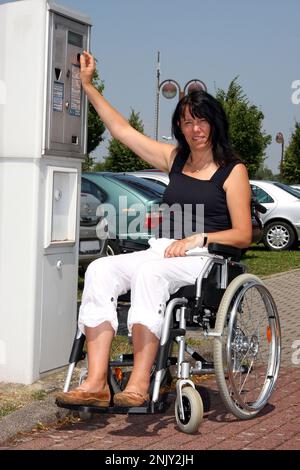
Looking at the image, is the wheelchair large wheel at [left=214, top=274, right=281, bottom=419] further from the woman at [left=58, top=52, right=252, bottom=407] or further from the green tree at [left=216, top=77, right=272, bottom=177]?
the green tree at [left=216, top=77, right=272, bottom=177]

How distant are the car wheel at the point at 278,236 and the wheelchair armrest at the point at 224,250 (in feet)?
45.5

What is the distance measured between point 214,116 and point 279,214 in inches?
537

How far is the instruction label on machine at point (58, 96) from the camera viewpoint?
5.54 meters

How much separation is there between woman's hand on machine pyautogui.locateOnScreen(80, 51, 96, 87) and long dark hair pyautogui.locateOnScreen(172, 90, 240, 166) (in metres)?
0.65

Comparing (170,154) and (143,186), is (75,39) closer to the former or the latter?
(170,154)

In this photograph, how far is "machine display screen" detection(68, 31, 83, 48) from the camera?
223 inches

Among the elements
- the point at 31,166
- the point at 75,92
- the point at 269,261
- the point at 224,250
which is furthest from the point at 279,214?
the point at 224,250

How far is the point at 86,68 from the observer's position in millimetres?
5648

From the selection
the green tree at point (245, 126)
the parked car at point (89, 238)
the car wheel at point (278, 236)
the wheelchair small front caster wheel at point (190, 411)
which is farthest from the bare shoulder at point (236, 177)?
the green tree at point (245, 126)

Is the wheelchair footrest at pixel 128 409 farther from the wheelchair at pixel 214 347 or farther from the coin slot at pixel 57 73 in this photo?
the coin slot at pixel 57 73

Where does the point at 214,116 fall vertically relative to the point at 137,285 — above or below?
above

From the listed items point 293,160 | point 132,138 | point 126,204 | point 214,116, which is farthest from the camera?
point 293,160

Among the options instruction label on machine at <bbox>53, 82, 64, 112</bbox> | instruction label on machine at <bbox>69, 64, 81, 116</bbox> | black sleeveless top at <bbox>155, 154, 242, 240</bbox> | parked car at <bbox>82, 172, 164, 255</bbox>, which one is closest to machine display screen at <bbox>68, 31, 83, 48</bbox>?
instruction label on machine at <bbox>69, 64, 81, 116</bbox>
